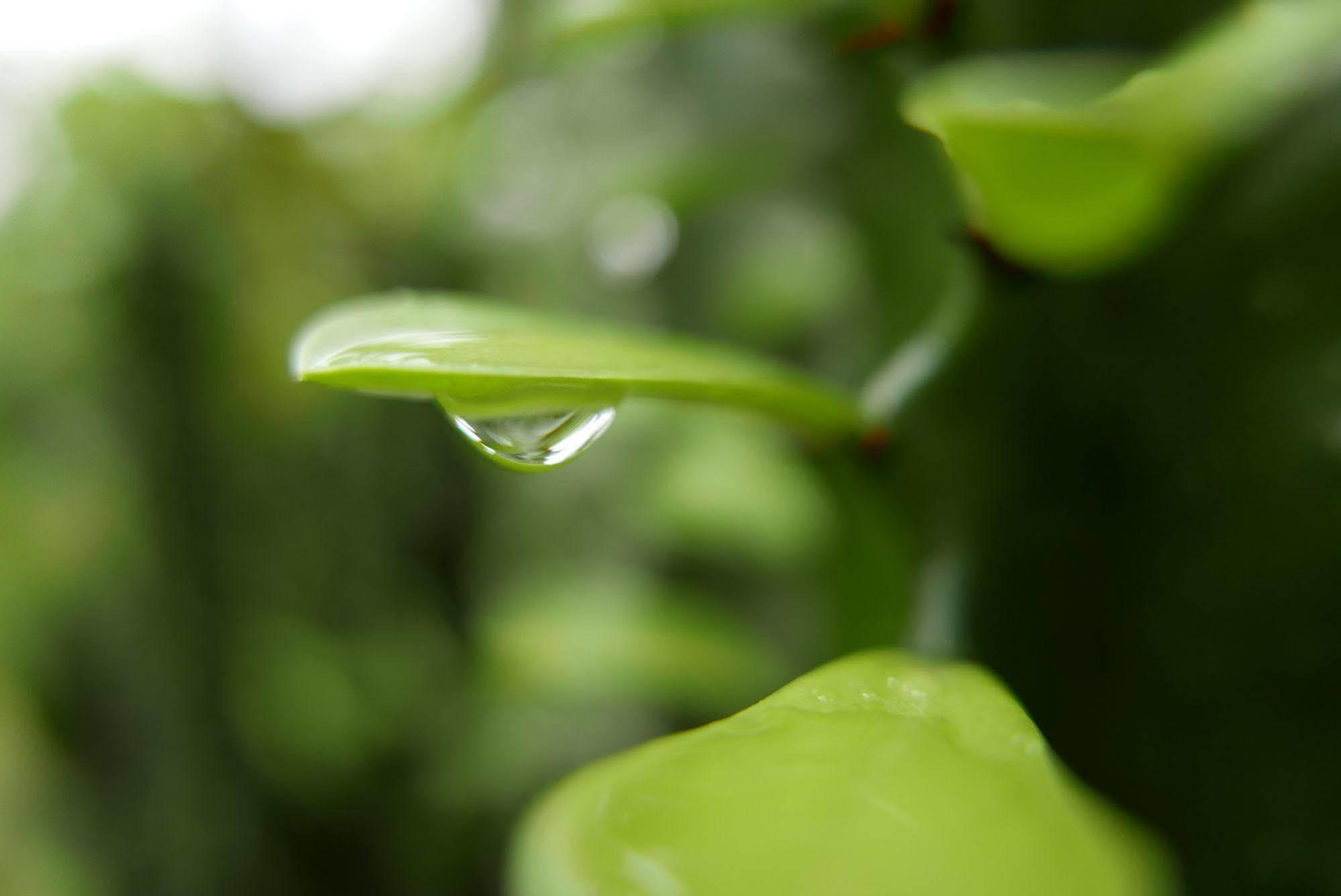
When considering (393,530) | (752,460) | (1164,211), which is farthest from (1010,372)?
(393,530)

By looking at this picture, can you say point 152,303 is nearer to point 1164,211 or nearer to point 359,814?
point 359,814

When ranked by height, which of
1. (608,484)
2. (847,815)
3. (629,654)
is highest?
(847,815)

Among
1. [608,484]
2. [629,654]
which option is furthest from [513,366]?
[608,484]

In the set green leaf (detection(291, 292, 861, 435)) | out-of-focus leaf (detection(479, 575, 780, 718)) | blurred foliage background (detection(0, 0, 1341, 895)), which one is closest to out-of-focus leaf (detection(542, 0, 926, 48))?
blurred foliage background (detection(0, 0, 1341, 895))

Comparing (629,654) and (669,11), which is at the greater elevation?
(669,11)

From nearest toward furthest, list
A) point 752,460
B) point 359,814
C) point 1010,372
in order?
point 1010,372 < point 752,460 < point 359,814

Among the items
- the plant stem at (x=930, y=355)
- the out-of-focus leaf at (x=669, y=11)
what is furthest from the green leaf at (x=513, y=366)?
the out-of-focus leaf at (x=669, y=11)

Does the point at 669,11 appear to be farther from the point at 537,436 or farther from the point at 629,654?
the point at 629,654

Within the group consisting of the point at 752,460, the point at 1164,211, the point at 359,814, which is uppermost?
the point at 1164,211
